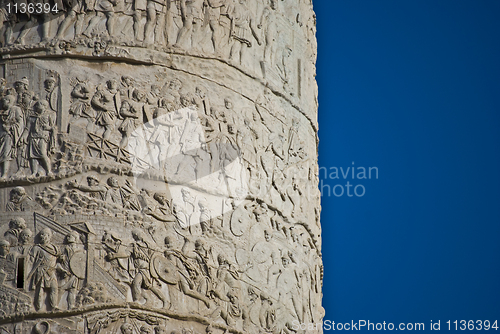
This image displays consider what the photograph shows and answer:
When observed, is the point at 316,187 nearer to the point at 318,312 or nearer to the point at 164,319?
the point at 318,312

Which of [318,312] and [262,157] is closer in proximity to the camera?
[262,157]

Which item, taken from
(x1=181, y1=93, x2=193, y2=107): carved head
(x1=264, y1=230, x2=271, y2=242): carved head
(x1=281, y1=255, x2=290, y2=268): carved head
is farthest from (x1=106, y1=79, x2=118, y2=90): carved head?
(x1=281, y1=255, x2=290, y2=268): carved head

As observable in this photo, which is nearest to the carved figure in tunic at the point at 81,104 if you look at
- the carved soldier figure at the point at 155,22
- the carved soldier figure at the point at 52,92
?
the carved soldier figure at the point at 52,92

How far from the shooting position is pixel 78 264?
645 cm

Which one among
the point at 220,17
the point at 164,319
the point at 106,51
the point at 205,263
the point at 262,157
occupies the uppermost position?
the point at 220,17

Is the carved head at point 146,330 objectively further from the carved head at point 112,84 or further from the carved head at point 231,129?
the carved head at point 112,84

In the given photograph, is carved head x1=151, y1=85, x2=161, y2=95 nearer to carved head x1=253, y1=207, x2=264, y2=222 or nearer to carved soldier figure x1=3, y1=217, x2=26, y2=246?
carved head x1=253, y1=207, x2=264, y2=222

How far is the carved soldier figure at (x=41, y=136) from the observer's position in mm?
6676

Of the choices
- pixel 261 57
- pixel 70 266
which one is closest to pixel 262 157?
pixel 261 57

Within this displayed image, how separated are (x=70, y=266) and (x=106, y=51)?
1.78 meters

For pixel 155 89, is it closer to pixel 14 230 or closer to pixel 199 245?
pixel 199 245

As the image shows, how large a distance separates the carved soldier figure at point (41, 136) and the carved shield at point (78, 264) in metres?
0.70

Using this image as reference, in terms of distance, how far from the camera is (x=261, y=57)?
306 inches

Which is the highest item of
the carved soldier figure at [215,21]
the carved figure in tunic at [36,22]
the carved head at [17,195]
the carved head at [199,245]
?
the carved soldier figure at [215,21]
